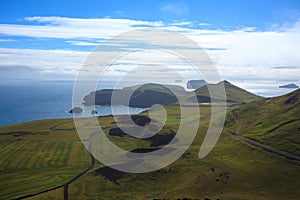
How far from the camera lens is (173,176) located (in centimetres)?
9544

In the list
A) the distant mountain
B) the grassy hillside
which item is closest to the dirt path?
the distant mountain

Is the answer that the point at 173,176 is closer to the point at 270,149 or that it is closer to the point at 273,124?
the point at 270,149

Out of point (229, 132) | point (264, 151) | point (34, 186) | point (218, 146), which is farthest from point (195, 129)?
point (34, 186)

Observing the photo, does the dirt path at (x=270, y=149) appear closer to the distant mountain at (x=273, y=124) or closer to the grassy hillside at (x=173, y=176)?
the distant mountain at (x=273, y=124)

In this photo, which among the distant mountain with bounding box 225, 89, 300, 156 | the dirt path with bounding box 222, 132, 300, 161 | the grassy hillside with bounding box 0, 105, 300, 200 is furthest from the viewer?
the distant mountain with bounding box 225, 89, 300, 156

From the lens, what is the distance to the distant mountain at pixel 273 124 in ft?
400

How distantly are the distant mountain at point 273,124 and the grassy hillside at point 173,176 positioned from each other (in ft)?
36.7

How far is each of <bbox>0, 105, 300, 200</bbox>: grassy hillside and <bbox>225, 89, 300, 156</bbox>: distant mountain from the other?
11186mm

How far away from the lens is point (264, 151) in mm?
113750

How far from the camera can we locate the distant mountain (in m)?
122

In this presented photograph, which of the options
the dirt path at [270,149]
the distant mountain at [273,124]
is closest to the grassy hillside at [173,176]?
the dirt path at [270,149]

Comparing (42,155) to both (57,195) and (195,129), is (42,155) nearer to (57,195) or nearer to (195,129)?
(57,195)

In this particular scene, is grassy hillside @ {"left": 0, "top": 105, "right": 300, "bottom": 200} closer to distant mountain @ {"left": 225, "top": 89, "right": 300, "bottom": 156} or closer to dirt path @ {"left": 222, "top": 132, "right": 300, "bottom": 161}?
dirt path @ {"left": 222, "top": 132, "right": 300, "bottom": 161}

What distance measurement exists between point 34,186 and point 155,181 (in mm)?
35295
